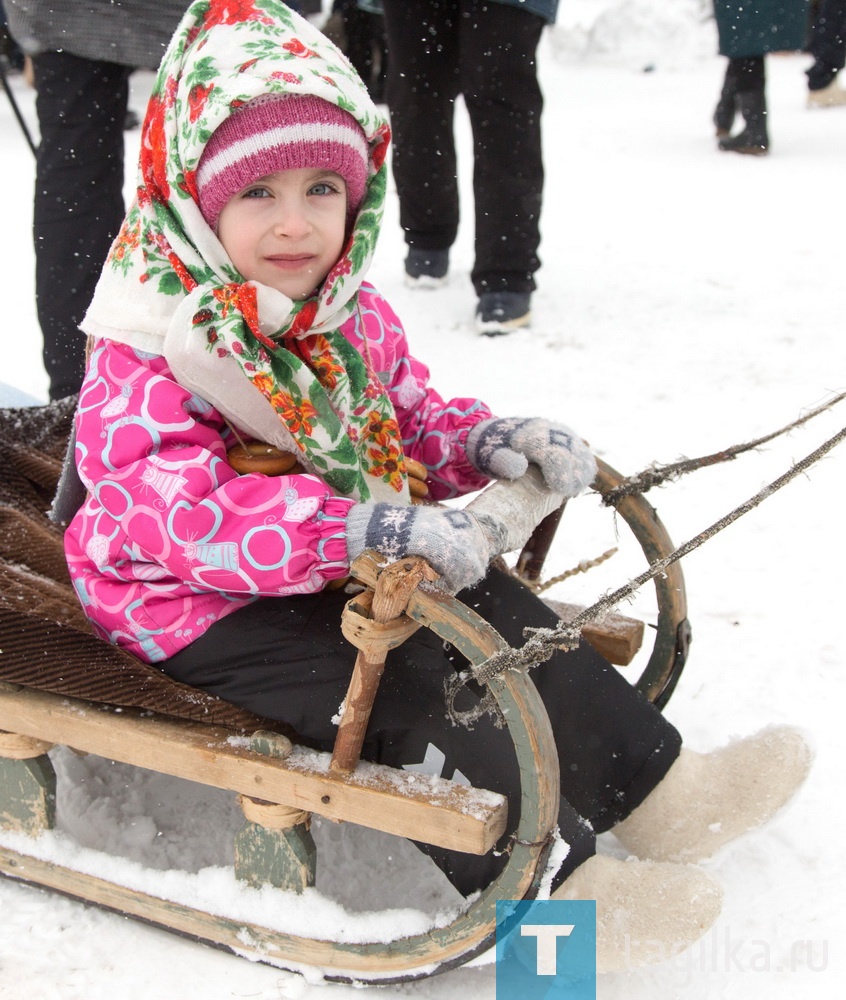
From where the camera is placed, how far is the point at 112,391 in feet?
4.79

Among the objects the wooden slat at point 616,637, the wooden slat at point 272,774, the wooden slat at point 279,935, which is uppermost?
the wooden slat at point 272,774

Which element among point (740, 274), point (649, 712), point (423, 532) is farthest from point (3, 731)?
point (740, 274)

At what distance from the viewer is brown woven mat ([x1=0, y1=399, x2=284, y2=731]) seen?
144 centimetres

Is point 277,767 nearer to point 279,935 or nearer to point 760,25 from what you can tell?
point 279,935

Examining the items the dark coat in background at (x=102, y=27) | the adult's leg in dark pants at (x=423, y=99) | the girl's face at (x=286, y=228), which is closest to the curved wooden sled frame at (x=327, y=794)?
the girl's face at (x=286, y=228)

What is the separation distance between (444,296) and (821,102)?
3933 mm

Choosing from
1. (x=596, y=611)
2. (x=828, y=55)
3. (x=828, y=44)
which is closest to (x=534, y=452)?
(x=596, y=611)

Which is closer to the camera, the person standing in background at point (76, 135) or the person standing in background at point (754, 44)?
the person standing in background at point (76, 135)

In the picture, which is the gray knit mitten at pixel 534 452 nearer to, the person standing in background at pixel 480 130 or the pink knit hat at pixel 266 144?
the pink knit hat at pixel 266 144

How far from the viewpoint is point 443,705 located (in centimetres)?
142

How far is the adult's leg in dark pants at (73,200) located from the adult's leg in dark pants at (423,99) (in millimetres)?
1284

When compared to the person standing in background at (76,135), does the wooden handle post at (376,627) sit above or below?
below

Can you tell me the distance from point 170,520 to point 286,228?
46 cm

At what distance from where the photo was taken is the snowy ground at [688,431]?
4.90ft
